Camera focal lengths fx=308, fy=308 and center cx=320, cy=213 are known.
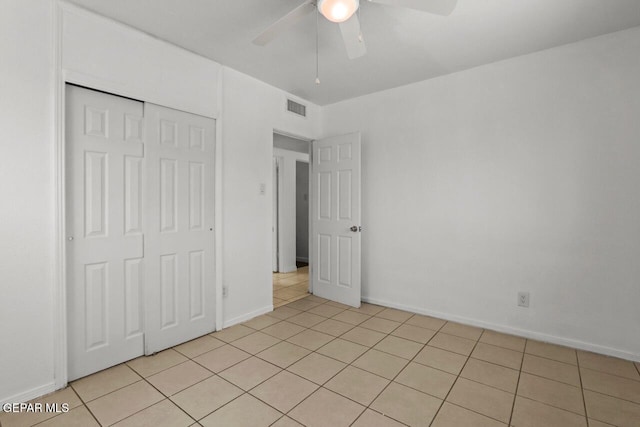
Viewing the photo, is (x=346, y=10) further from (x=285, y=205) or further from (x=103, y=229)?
(x=285, y=205)

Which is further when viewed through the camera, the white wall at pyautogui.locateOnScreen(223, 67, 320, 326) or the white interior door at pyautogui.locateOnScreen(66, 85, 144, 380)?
the white wall at pyautogui.locateOnScreen(223, 67, 320, 326)

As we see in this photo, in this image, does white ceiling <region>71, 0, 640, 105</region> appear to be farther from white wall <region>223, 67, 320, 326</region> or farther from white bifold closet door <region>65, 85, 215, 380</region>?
white bifold closet door <region>65, 85, 215, 380</region>

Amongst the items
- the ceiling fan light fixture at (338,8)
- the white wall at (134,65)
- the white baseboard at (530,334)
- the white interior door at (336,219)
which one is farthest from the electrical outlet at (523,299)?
the white wall at (134,65)

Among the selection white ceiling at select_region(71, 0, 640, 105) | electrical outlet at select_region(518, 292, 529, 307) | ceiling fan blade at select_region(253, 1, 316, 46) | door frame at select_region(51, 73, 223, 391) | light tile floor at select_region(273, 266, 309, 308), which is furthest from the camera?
light tile floor at select_region(273, 266, 309, 308)

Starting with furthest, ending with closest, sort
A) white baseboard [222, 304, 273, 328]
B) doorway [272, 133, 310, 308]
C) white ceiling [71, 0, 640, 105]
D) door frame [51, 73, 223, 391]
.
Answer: doorway [272, 133, 310, 308] → white baseboard [222, 304, 273, 328] → white ceiling [71, 0, 640, 105] → door frame [51, 73, 223, 391]

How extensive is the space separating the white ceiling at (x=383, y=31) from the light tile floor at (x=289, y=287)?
2727 mm

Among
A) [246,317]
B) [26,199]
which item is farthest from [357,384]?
[26,199]

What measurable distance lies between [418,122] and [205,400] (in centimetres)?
328

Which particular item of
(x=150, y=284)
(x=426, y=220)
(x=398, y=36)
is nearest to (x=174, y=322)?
(x=150, y=284)

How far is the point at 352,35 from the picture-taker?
1966 mm

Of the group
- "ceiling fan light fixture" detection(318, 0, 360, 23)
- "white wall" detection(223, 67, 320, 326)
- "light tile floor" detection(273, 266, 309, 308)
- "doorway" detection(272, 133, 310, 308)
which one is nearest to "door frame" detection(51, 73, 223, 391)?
"white wall" detection(223, 67, 320, 326)

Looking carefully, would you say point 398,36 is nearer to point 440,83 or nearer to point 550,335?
point 440,83

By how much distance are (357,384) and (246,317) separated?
1585mm

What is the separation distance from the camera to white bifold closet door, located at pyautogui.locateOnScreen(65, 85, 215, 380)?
2.20m
